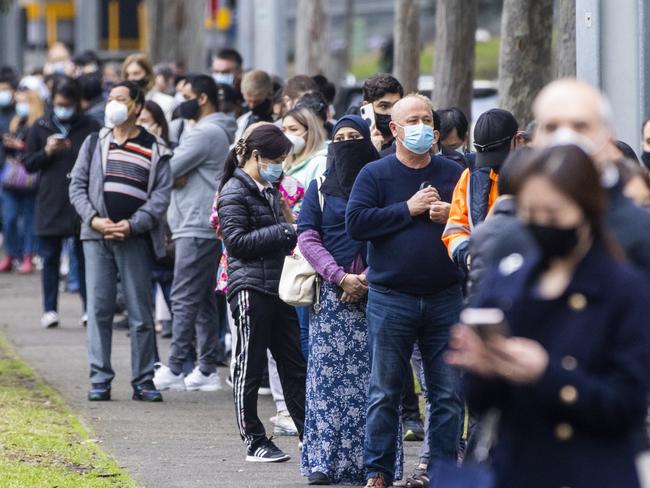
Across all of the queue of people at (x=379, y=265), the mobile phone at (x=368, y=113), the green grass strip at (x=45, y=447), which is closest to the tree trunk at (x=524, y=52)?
the queue of people at (x=379, y=265)

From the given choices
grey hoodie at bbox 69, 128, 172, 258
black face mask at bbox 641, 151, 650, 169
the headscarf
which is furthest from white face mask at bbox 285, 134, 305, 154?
black face mask at bbox 641, 151, 650, 169

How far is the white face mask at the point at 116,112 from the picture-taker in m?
9.79

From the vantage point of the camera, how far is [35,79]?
1891cm

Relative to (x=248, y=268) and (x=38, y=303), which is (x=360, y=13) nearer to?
(x=38, y=303)

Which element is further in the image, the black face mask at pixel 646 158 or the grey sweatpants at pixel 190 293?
the grey sweatpants at pixel 190 293

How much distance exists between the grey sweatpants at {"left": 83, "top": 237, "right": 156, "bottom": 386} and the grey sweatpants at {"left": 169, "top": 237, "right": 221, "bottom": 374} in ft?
1.99

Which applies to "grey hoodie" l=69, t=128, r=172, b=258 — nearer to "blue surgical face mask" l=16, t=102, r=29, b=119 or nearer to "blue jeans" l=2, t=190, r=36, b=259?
"blue surgical face mask" l=16, t=102, r=29, b=119

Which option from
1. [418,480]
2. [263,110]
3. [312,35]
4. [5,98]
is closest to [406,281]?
[418,480]

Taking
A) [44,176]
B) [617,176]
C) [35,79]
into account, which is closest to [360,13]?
[35,79]

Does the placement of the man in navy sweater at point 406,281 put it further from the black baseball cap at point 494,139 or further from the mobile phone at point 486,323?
the mobile phone at point 486,323

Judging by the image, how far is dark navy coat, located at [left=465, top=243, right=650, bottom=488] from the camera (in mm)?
3674

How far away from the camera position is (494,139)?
6969 millimetres

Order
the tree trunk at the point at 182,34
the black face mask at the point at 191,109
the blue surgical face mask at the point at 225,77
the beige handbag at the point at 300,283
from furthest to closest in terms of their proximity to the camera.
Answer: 1. the tree trunk at the point at 182,34
2. the blue surgical face mask at the point at 225,77
3. the black face mask at the point at 191,109
4. the beige handbag at the point at 300,283

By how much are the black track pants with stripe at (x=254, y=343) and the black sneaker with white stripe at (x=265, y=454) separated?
0.10ft
